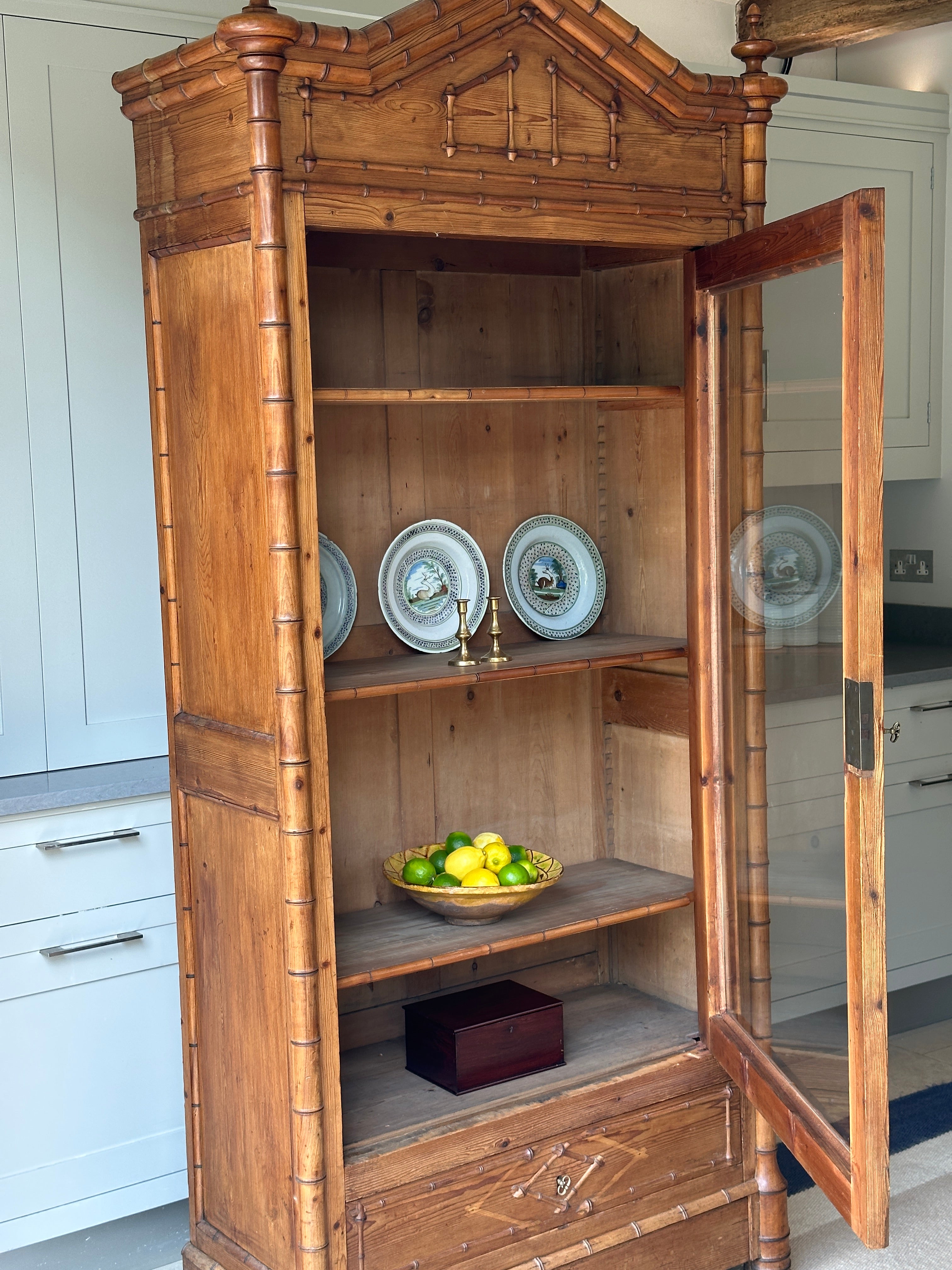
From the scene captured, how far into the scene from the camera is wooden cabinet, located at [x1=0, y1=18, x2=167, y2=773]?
8.90 feet

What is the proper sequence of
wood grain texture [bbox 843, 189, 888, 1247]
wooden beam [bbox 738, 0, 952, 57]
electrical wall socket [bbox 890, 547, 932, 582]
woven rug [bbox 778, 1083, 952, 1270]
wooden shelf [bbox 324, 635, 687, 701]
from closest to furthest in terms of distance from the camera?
1. wood grain texture [bbox 843, 189, 888, 1247]
2. wooden shelf [bbox 324, 635, 687, 701]
3. woven rug [bbox 778, 1083, 952, 1270]
4. wooden beam [bbox 738, 0, 952, 57]
5. electrical wall socket [bbox 890, 547, 932, 582]

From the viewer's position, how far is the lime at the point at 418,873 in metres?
2.43

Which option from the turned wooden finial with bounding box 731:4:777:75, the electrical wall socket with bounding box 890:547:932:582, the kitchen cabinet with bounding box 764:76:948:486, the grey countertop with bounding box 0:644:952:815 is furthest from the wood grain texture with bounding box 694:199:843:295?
the electrical wall socket with bounding box 890:547:932:582

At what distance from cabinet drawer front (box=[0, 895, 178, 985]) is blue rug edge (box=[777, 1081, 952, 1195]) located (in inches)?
56.3

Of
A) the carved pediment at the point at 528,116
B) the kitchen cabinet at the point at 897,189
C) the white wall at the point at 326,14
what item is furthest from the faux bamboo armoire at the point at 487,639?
the kitchen cabinet at the point at 897,189

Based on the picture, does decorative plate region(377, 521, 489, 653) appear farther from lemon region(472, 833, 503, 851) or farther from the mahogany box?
the mahogany box

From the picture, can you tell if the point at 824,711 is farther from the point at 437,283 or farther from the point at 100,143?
the point at 100,143

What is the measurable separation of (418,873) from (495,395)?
0.87 metres

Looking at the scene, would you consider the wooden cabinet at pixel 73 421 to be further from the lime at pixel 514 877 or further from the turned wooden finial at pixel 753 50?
the turned wooden finial at pixel 753 50

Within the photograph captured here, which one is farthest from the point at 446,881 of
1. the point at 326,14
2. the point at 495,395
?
the point at 326,14

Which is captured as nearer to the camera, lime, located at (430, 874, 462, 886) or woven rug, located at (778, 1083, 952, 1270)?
lime, located at (430, 874, 462, 886)

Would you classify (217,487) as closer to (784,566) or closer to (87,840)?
(87,840)

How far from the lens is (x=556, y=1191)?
234 cm

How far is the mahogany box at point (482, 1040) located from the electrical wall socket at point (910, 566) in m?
2.21
